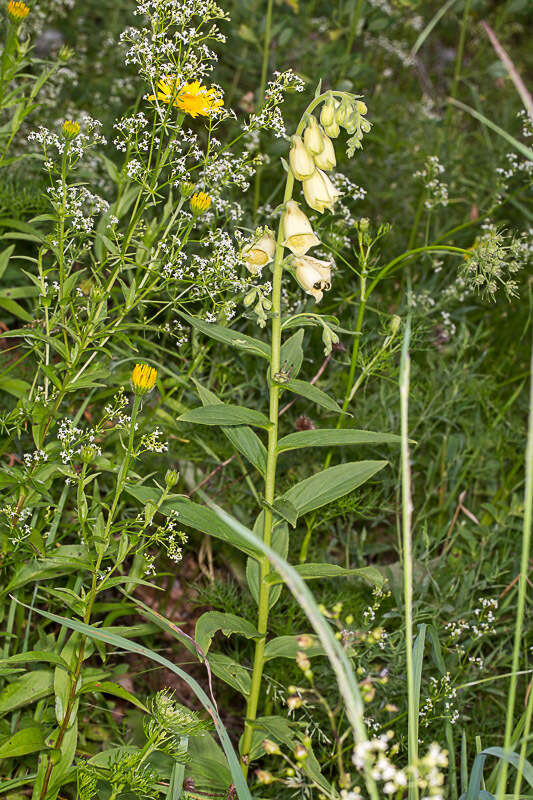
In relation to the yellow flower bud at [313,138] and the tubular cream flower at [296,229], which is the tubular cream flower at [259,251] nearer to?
the tubular cream flower at [296,229]

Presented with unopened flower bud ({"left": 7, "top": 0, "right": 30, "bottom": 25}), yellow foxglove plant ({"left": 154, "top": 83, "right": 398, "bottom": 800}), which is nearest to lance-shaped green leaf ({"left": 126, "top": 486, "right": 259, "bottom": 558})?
yellow foxglove plant ({"left": 154, "top": 83, "right": 398, "bottom": 800})

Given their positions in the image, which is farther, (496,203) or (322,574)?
(496,203)

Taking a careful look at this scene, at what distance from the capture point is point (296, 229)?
157 centimetres

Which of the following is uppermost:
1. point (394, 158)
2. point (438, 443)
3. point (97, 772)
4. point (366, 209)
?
point (394, 158)

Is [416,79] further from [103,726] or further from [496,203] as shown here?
[103,726]

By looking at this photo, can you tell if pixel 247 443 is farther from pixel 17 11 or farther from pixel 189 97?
pixel 17 11

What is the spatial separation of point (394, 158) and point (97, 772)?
2.65 metres

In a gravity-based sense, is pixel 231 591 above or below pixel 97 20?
below

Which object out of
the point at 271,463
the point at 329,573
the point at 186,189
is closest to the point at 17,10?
the point at 186,189

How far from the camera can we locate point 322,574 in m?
1.57

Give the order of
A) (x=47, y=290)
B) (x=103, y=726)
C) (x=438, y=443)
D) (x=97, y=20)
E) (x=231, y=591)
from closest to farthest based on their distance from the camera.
→ 1. (x=47, y=290)
2. (x=103, y=726)
3. (x=231, y=591)
4. (x=438, y=443)
5. (x=97, y=20)

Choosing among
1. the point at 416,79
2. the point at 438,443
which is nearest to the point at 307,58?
the point at 416,79

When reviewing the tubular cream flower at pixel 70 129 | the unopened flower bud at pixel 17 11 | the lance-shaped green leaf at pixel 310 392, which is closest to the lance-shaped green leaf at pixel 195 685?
the lance-shaped green leaf at pixel 310 392

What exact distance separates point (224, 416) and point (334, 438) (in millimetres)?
209
